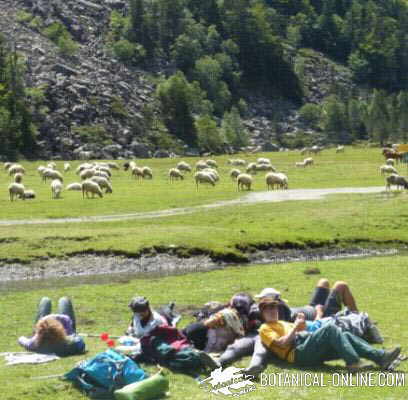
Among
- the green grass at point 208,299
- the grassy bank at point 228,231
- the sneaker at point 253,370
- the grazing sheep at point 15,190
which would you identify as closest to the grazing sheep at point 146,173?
the grazing sheep at point 15,190

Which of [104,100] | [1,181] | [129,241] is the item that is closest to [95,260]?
[129,241]

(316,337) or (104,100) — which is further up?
(104,100)

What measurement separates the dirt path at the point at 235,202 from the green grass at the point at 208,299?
1667cm

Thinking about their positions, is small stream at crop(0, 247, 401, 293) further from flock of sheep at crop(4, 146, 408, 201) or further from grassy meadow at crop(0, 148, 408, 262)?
flock of sheep at crop(4, 146, 408, 201)

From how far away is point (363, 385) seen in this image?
16031mm

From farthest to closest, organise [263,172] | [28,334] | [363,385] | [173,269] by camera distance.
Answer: [263,172] → [173,269] → [28,334] → [363,385]

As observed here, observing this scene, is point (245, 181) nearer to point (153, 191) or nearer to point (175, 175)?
point (153, 191)

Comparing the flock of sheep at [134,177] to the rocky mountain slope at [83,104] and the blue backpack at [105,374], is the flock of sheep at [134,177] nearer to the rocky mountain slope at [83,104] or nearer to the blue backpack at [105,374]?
the rocky mountain slope at [83,104]

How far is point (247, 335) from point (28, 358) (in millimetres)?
4591

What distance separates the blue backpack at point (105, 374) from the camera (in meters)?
16.1

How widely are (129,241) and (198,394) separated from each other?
2497cm

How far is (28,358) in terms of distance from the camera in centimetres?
1872

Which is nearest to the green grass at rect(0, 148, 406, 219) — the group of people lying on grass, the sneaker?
the group of people lying on grass

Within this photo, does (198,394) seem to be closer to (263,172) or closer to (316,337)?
(316,337)
